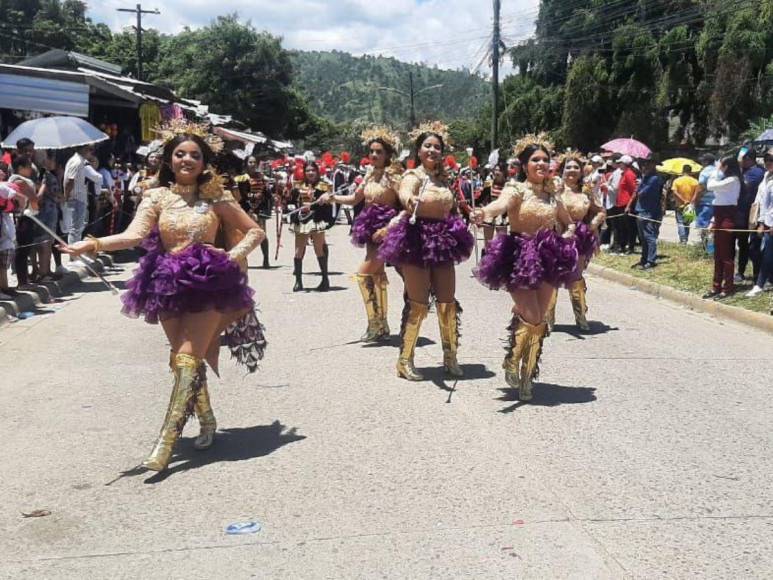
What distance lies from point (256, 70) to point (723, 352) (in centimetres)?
4816

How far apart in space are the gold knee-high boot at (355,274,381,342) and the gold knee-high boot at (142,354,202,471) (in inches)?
162

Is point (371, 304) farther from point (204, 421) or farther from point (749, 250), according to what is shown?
point (749, 250)

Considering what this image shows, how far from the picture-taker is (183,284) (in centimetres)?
561

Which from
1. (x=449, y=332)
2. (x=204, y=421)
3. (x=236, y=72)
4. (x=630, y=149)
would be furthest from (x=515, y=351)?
(x=236, y=72)

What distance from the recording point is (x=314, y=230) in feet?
45.6

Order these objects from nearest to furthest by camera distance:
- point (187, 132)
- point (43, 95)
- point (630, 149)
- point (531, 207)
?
1. point (187, 132)
2. point (531, 207)
3. point (43, 95)
4. point (630, 149)

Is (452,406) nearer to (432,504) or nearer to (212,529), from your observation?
(432,504)

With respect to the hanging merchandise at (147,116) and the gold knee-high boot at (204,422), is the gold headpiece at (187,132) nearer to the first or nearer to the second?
the gold knee-high boot at (204,422)

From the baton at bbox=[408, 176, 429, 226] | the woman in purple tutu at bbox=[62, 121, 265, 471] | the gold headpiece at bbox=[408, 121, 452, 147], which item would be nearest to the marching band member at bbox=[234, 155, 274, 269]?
the gold headpiece at bbox=[408, 121, 452, 147]

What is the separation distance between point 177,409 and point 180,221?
1201 mm

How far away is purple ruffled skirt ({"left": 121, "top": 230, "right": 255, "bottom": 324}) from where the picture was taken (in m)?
5.63

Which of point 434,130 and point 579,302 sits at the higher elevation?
point 434,130

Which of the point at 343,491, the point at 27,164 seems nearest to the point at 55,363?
the point at 27,164

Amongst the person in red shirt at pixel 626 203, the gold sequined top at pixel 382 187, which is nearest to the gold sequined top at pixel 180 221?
the gold sequined top at pixel 382 187
